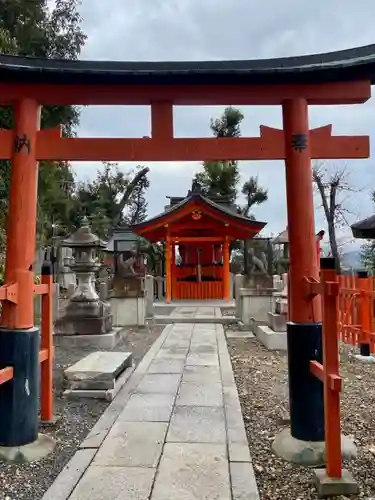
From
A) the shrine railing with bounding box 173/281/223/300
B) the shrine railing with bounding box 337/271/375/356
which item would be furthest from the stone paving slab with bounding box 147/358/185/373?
the shrine railing with bounding box 173/281/223/300

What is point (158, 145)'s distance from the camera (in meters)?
3.68

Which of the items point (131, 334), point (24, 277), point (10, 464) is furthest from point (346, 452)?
point (131, 334)

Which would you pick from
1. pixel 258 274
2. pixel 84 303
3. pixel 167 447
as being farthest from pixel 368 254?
pixel 167 447

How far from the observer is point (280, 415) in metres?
4.12

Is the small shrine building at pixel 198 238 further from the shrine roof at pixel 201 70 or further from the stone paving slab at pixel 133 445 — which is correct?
the stone paving slab at pixel 133 445

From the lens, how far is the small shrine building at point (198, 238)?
15055mm

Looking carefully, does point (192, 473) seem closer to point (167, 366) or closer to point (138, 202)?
point (167, 366)

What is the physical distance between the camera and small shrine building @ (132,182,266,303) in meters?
15.1

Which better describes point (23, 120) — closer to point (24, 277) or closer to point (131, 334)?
point (24, 277)

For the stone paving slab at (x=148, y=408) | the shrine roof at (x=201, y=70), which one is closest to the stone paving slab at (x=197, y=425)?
the stone paving slab at (x=148, y=408)

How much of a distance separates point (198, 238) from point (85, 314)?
29.4 feet

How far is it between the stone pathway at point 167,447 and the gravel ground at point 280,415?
0.14 metres

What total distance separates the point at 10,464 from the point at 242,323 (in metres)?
7.84

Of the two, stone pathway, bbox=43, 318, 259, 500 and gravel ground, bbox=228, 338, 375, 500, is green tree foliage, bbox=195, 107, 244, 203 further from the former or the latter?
stone pathway, bbox=43, 318, 259, 500
